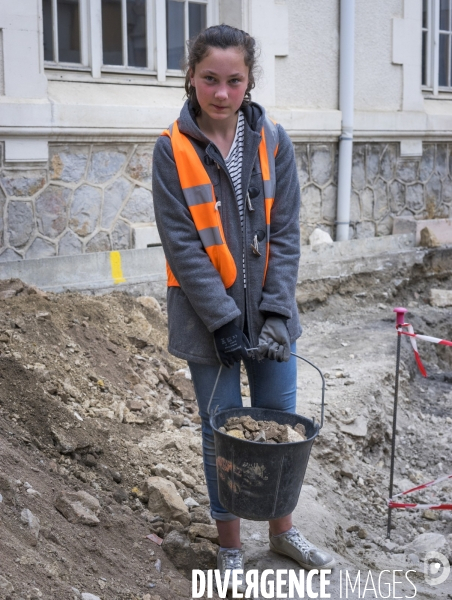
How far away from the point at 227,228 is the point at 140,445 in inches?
70.9

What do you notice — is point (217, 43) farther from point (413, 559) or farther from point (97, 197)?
point (97, 197)

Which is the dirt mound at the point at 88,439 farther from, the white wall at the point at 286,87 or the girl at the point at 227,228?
the white wall at the point at 286,87

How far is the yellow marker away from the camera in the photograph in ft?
21.7

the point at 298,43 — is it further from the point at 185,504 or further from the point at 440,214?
the point at 185,504

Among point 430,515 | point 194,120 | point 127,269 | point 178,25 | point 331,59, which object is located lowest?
point 430,515

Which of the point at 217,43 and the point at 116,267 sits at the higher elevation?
the point at 217,43

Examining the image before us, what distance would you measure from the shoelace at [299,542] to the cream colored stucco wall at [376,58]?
6.45 meters

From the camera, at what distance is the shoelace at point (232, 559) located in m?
3.26

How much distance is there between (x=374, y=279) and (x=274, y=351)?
581 cm

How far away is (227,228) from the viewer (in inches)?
120

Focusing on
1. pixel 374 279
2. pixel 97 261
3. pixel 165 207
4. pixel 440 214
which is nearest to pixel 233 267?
pixel 165 207

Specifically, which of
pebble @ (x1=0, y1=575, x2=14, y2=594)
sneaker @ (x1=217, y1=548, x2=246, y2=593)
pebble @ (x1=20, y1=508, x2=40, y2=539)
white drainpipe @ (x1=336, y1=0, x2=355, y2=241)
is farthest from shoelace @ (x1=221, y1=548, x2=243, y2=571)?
white drainpipe @ (x1=336, y1=0, x2=355, y2=241)

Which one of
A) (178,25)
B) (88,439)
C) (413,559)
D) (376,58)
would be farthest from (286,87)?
(413,559)

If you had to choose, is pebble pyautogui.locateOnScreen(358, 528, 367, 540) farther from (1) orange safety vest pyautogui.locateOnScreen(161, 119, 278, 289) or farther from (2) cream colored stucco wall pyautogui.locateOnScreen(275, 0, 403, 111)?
(2) cream colored stucco wall pyautogui.locateOnScreen(275, 0, 403, 111)
